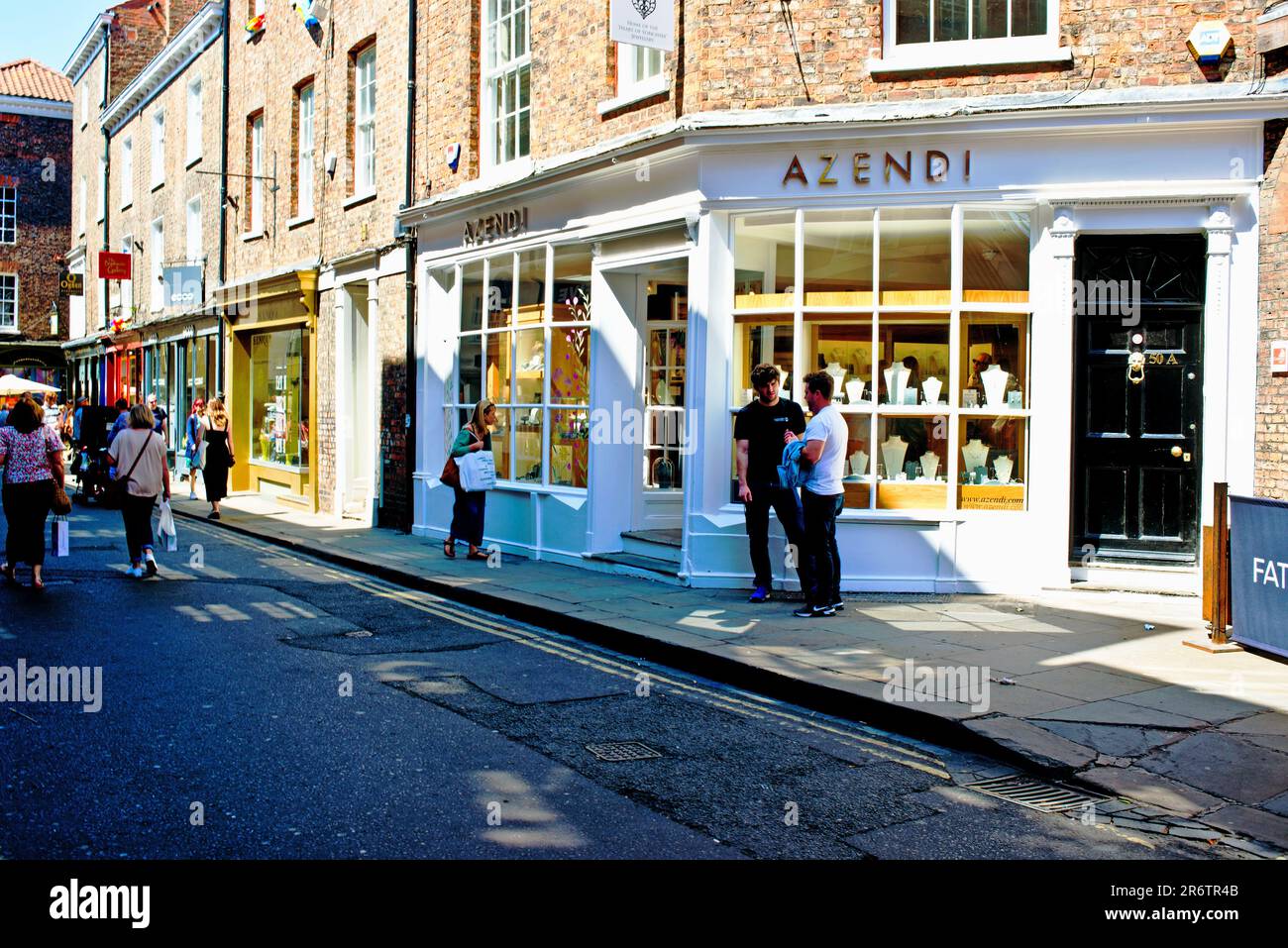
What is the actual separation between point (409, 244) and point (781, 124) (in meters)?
7.12

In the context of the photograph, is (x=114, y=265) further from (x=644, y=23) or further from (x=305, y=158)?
(x=644, y=23)

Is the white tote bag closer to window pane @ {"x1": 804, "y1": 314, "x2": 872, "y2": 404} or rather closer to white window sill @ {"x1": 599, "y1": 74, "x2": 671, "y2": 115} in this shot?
white window sill @ {"x1": 599, "y1": 74, "x2": 671, "y2": 115}

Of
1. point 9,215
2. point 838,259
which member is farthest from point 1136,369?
point 9,215

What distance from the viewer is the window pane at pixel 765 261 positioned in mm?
10703

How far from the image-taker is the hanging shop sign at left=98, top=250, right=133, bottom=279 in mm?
30344

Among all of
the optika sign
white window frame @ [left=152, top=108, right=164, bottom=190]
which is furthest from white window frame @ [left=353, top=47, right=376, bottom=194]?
white window frame @ [left=152, top=108, right=164, bottom=190]

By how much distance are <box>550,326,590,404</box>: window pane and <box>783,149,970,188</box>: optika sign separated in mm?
3393

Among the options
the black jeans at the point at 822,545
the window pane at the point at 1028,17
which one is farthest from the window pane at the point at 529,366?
the window pane at the point at 1028,17

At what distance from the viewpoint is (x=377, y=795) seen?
496 centimetres

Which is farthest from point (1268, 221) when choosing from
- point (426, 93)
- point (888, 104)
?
point (426, 93)

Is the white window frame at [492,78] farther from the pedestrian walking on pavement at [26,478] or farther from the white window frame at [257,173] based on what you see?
the white window frame at [257,173]

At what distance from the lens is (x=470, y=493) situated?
13.1 meters

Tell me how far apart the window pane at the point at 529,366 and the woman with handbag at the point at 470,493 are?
618mm
